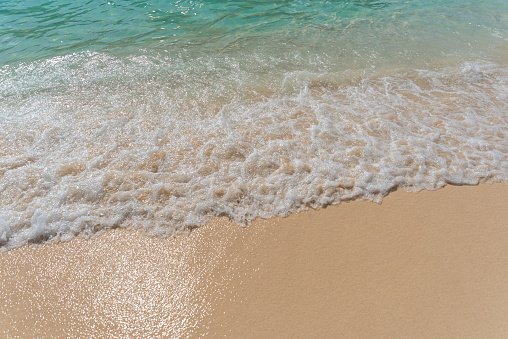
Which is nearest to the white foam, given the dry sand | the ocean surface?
the ocean surface

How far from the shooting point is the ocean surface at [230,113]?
3305mm

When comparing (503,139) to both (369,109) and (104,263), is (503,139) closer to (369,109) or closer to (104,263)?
(369,109)

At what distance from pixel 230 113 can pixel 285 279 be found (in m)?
2.90

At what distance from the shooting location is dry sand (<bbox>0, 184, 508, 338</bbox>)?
2.34m

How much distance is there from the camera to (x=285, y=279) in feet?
8.56

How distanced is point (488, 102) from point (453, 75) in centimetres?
109

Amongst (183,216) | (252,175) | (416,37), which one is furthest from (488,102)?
(183,216)

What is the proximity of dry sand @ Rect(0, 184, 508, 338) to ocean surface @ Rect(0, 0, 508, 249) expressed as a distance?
0.28 m

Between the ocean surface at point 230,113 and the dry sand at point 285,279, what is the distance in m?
0.28

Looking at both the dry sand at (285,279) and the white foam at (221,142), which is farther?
the white foam at (221,142)

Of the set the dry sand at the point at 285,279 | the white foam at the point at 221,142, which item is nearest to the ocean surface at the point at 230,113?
the white foam at the point at 221,142

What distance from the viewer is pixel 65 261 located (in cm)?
279

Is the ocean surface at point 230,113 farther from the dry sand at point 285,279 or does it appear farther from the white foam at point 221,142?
the dry sand at point 285,279

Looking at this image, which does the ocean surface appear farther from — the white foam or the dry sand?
the dry sand
